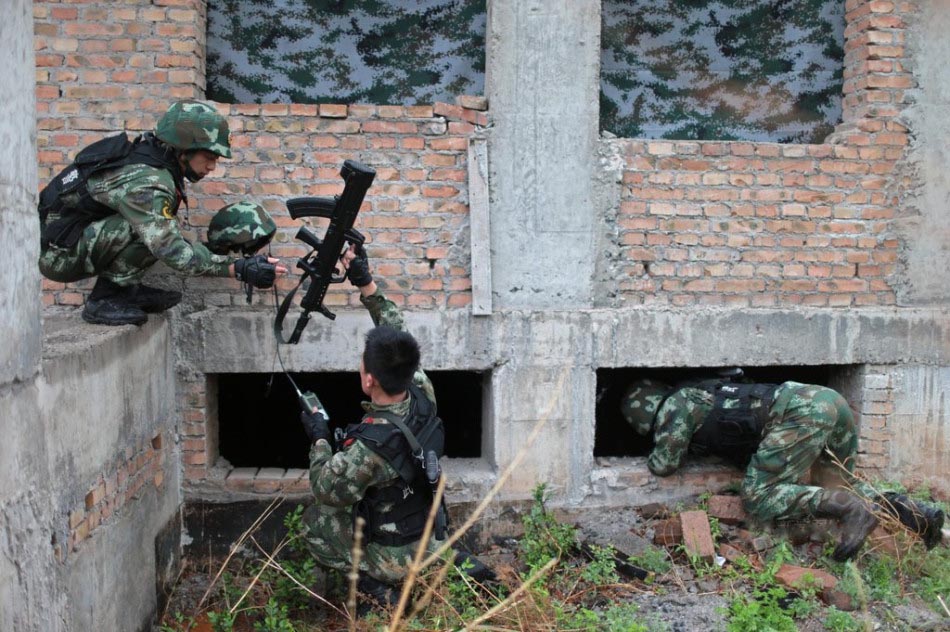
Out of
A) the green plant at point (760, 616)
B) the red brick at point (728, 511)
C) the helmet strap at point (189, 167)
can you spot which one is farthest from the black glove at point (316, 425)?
the red brick at point (728, 511)

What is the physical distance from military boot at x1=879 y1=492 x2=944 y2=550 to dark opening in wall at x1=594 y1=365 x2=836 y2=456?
977mm

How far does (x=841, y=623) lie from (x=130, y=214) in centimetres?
354

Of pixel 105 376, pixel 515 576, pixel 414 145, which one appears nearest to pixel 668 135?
pixel 414 145

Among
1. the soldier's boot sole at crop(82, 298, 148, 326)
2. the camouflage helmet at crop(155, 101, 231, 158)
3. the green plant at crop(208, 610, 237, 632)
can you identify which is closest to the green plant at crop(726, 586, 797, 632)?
the green plant at crop(208, 610, 237, 632)

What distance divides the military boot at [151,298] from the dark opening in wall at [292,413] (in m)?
1.63

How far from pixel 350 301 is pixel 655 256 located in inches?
67.2

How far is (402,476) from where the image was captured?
11.6 ft

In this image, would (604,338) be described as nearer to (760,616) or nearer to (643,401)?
(643,401)

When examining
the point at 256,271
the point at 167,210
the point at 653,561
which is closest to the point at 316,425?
the point at 256,271

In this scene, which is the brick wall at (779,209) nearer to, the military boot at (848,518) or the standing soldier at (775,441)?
the standing soldier at (775,441)

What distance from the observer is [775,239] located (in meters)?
4.73

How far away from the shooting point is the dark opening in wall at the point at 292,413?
226 inches

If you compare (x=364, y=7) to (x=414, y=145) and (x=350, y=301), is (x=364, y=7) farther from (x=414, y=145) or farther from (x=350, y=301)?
(x=350, y=301)

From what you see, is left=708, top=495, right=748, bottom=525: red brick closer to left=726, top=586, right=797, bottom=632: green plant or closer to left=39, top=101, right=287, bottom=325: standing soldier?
left=726, top=586, right=797, bottom=632: green plant
